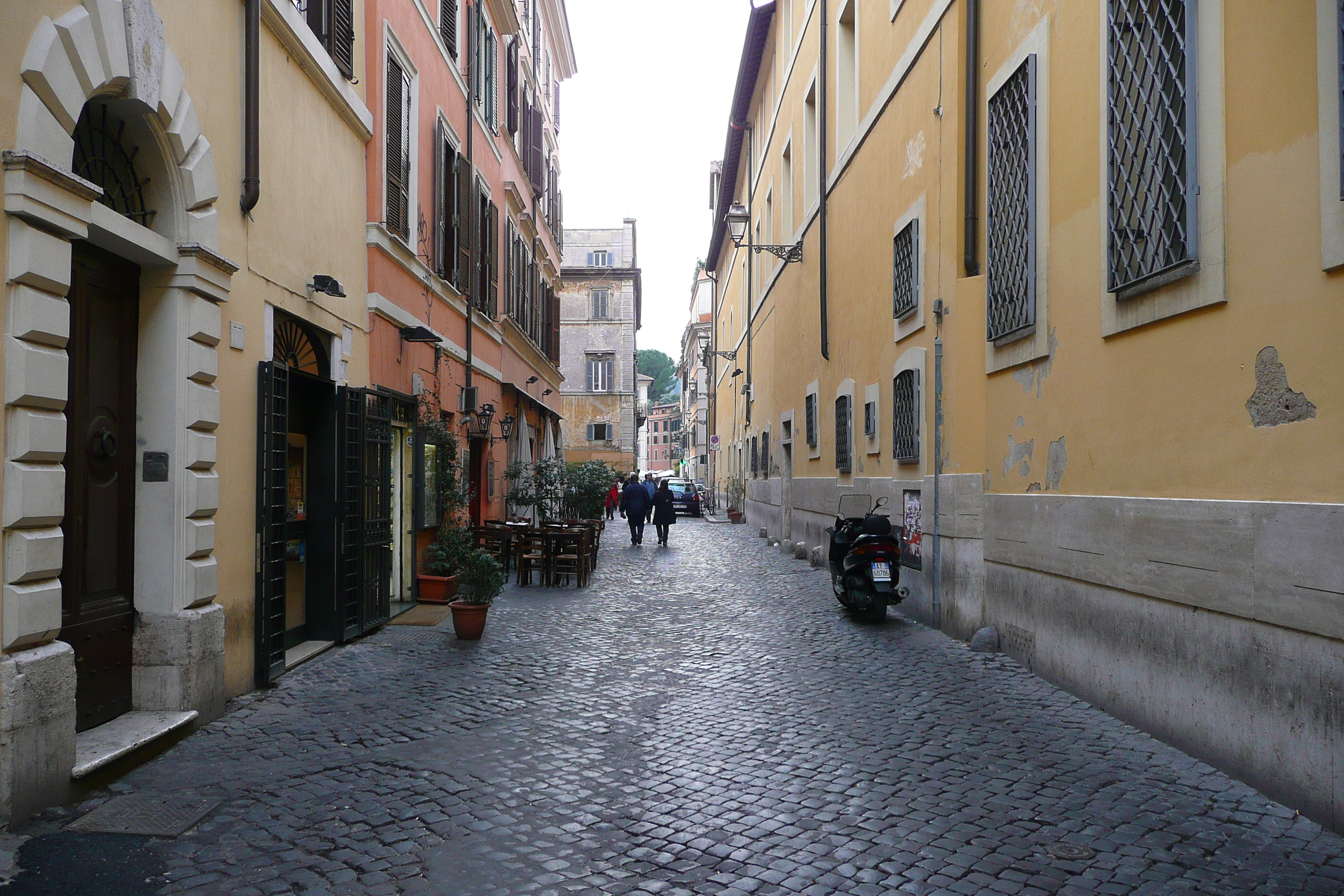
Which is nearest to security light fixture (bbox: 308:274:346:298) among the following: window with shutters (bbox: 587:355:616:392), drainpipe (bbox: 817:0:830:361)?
drainpipe (bbox: 817:0:830:361)

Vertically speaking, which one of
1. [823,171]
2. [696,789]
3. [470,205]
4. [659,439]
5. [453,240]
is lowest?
[696,789]

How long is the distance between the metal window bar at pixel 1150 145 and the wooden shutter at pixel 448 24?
9.04 metres

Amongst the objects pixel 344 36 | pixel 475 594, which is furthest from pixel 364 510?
pixel 344 36

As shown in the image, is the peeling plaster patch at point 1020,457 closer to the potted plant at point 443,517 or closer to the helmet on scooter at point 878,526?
the helmet on scooter at point 878,526

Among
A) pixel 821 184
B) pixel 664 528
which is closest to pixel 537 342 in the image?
pixel 664 528

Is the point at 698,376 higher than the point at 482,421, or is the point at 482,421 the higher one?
the point at 698,376

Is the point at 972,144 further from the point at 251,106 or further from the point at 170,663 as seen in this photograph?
the point at 170,663

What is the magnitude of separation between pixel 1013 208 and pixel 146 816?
768 centimetres

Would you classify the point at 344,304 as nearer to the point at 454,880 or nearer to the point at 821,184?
the point at 454,880

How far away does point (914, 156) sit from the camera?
10.4 m

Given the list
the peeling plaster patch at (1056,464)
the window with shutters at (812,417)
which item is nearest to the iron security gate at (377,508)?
the peeling plaster patch at (1056,464)

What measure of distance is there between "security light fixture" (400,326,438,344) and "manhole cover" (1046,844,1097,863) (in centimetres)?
843

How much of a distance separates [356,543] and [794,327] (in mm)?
12784

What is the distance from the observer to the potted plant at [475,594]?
8.48 m
